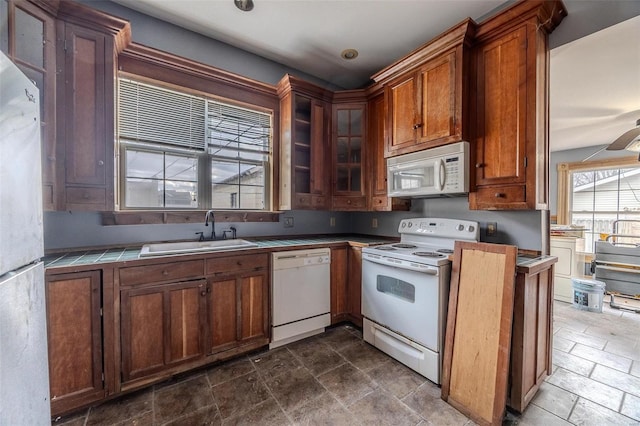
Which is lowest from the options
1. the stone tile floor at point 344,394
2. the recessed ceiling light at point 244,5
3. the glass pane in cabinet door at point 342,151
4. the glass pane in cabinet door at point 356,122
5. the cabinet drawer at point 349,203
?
the stone tile floor at point 344,394

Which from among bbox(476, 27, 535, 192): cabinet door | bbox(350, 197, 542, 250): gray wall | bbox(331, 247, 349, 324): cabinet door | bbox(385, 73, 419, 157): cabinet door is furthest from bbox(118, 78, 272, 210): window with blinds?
bbox(476, 27, 535, 192): cabinet door

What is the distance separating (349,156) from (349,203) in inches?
21.9

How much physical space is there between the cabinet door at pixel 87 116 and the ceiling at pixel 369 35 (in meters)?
0.68

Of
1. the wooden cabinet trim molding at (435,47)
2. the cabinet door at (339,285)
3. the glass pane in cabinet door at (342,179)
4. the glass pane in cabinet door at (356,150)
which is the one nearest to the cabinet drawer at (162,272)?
the cabinet door at (339,285)

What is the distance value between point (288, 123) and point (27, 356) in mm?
2459

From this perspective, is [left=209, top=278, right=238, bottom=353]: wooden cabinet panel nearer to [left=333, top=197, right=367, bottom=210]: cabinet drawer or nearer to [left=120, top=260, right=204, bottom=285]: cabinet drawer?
[left=120, top=260, right=204, bottom=285]: cabinet drawer

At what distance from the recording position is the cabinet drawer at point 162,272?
67.9 inches

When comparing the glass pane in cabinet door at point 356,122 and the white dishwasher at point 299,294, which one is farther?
the glass pane in cabinet door at point 356,122

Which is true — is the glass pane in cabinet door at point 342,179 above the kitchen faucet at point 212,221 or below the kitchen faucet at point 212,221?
above

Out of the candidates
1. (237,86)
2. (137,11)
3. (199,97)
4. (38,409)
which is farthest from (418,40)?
(38,409)

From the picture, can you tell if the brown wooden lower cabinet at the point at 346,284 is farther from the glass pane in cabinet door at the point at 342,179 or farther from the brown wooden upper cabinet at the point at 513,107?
the brown wooden upper cabinet at the point at 513,107

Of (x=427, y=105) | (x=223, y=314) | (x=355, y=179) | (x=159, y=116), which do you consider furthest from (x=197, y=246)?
(x=427, y=105)

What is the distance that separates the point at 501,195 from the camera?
1.88 metres

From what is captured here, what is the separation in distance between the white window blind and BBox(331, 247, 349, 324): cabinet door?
1763 millimetres
